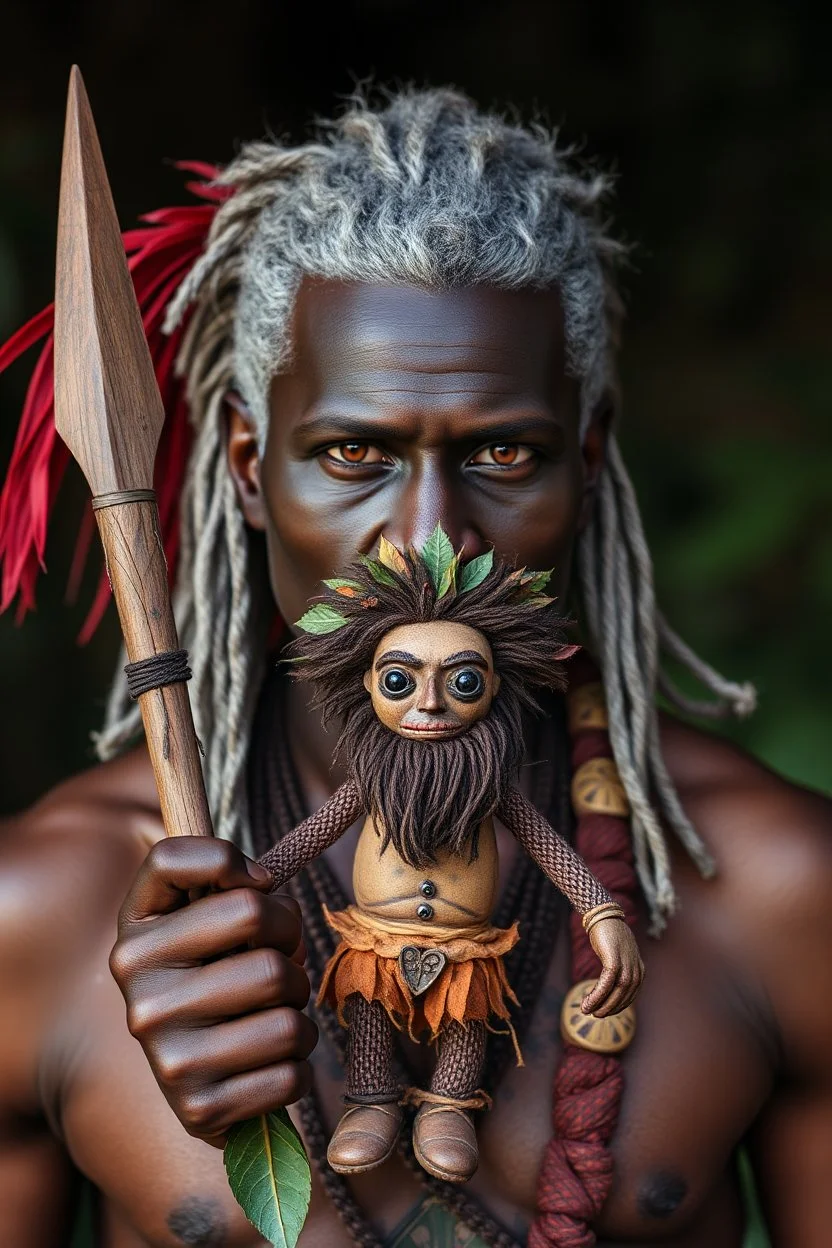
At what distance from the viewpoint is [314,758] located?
75.1 inches

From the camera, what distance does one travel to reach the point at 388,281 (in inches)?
65.8

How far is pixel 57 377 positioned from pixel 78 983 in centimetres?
75

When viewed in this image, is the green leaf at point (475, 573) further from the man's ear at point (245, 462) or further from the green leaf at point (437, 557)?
the man's ear at point (245, 462)

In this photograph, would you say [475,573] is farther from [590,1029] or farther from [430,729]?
[590,1029]

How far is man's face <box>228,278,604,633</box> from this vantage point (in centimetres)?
162

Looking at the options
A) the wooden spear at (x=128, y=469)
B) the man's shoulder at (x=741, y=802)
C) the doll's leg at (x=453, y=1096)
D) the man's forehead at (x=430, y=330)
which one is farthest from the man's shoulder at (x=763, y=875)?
the wooden spear at (x=128, y=469)

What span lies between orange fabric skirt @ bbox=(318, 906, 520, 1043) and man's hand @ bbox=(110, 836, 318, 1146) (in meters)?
0.07

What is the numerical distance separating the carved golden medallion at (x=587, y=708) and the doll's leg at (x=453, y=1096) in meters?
0.58

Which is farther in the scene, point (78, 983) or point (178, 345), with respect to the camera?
point (178, 345)

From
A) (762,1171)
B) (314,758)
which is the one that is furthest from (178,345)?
(762,1171)

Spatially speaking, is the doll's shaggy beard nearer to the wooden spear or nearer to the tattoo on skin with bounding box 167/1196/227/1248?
the wooden spear

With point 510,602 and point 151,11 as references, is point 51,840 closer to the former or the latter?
point 510,602

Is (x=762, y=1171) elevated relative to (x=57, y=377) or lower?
lower

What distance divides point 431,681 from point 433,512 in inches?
14.3
